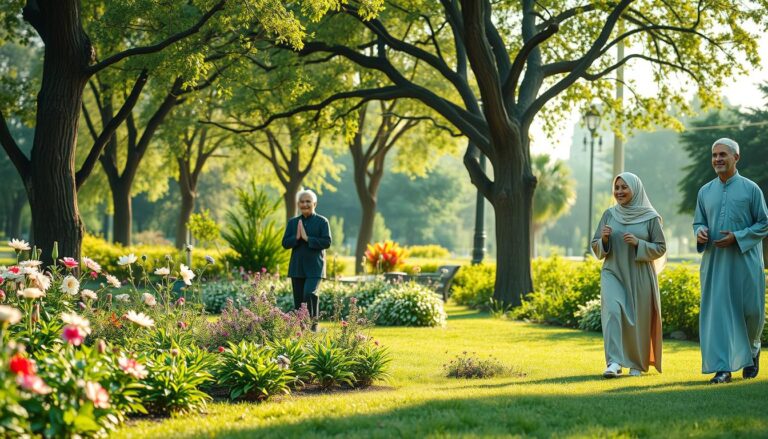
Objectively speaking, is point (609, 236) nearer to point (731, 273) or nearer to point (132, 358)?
point (731, 273)

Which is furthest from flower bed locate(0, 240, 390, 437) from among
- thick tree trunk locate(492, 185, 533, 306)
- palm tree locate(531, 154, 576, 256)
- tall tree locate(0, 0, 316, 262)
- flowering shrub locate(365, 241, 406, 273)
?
palm tree locate(531, 154, 576, 256)

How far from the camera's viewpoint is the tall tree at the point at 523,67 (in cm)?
A: 1730

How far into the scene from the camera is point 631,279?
893cm

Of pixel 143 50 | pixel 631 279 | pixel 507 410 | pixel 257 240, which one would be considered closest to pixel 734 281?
pixel 631 279

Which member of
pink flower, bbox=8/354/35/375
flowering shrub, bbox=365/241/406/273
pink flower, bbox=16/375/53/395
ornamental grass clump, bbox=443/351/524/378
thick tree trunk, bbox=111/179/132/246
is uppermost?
thick tree trunk, bbox=111/179/132/246

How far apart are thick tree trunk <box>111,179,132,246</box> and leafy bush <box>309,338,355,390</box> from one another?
65.6ft

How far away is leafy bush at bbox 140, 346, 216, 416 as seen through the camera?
20.2 feet

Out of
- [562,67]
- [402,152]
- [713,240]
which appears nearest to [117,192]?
[402,152]

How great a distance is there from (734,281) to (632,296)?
3.42 feet

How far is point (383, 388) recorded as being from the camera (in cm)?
820

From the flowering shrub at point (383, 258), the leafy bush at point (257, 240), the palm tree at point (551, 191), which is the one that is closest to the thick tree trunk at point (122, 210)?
the leafy bush at point (257, 240)

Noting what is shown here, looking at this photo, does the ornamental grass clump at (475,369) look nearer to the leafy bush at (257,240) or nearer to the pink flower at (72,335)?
the pink flower at (72,335)

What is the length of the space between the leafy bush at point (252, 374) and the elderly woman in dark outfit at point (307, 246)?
3890mm

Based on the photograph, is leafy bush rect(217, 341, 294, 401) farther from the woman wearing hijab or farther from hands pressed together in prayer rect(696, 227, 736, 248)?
hands pressed together in prayer rect(696, 227, 736, 248)
